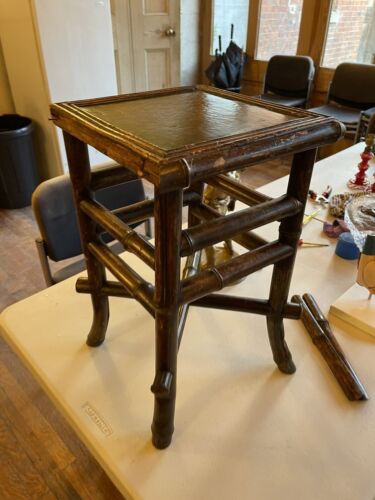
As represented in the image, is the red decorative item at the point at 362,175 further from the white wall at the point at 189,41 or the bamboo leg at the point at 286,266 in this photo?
the white wall at the point at 189,41

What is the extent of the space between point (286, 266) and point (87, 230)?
12.4 inches

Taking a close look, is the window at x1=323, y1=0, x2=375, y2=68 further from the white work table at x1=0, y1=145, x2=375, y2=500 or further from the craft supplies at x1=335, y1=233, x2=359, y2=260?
the white work table at x1=0, y1=145, x2=375, y2=500

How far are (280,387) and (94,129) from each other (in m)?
0.49

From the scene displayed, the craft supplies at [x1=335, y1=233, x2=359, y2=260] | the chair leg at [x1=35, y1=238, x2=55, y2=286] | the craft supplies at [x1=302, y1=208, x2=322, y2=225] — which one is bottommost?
the chair leg at [x1=35, y1=238, x2=55, y2=286]

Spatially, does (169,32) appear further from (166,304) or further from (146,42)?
(166,304)

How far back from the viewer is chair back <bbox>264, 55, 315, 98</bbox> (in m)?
3.14

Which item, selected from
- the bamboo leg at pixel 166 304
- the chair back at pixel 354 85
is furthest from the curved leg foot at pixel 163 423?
the chair back at pixel 354 85

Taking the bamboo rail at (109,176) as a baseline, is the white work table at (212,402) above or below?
below

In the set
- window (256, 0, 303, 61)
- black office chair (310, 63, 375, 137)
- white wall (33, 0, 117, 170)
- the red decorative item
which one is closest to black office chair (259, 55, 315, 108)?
black office chair (310, 63, 375, 137)

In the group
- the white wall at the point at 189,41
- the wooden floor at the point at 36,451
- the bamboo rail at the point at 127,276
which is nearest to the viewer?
the bamboo rail at the point at 127,276

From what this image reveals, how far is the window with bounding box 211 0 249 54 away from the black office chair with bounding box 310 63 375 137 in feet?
3.83

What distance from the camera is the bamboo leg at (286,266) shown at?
0.54 m

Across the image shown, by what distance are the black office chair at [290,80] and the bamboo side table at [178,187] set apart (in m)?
2.80

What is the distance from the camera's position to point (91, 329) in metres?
0.72
